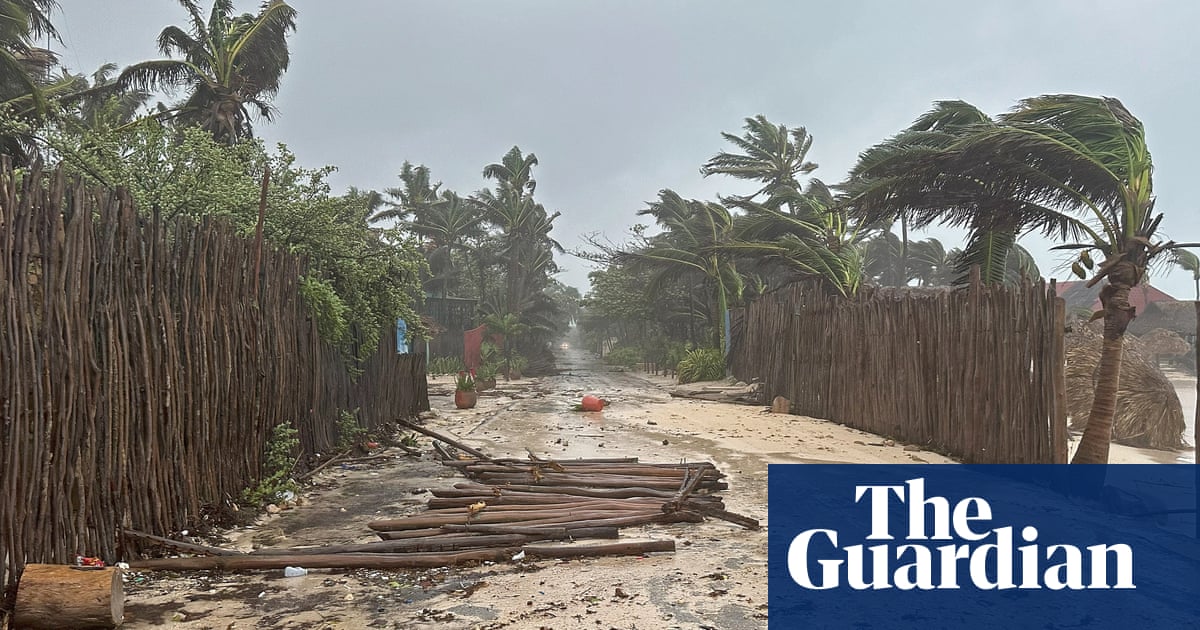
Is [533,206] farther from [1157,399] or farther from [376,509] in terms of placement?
[376,509]

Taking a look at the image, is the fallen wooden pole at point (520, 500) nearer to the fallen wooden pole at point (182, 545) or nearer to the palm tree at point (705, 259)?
the fallen wooden pole at point (182, 545)

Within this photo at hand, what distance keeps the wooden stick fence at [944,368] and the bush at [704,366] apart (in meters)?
6.19

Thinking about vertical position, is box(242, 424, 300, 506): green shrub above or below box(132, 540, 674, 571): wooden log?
above

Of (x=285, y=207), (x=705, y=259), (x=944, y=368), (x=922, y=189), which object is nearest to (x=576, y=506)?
(x=944, y=368)

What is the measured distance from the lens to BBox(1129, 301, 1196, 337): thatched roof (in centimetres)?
2848

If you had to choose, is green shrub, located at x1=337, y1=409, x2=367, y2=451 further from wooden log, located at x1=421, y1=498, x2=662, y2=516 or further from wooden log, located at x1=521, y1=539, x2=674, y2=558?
wooden log, located at x1=521, y1=539, x2=674, y2=558

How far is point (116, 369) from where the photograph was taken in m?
4.03

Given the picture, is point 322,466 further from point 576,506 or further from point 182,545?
point 576,506

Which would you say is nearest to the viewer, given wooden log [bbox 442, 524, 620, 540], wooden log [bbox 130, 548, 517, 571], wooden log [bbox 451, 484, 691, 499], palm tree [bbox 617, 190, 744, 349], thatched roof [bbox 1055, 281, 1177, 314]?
wooden log [bbox 130, 548, 517, 571]

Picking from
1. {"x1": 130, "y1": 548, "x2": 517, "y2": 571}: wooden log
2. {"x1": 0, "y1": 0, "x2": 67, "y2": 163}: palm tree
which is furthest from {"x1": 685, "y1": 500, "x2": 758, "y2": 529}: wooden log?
{"x1": 0, "y1": 0, "x2": 67, "y2": 163}: palm tree

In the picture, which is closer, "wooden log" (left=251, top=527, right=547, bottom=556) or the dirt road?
the dirt road

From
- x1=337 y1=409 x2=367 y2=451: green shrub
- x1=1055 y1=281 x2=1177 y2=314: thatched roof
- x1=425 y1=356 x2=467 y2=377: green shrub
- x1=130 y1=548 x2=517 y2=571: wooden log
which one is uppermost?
x1=1055 y1=281 x2=1177 y2=314: thatched roof

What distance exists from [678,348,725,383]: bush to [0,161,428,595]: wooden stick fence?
14.5 meters

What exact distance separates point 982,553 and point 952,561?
26 centimetres
